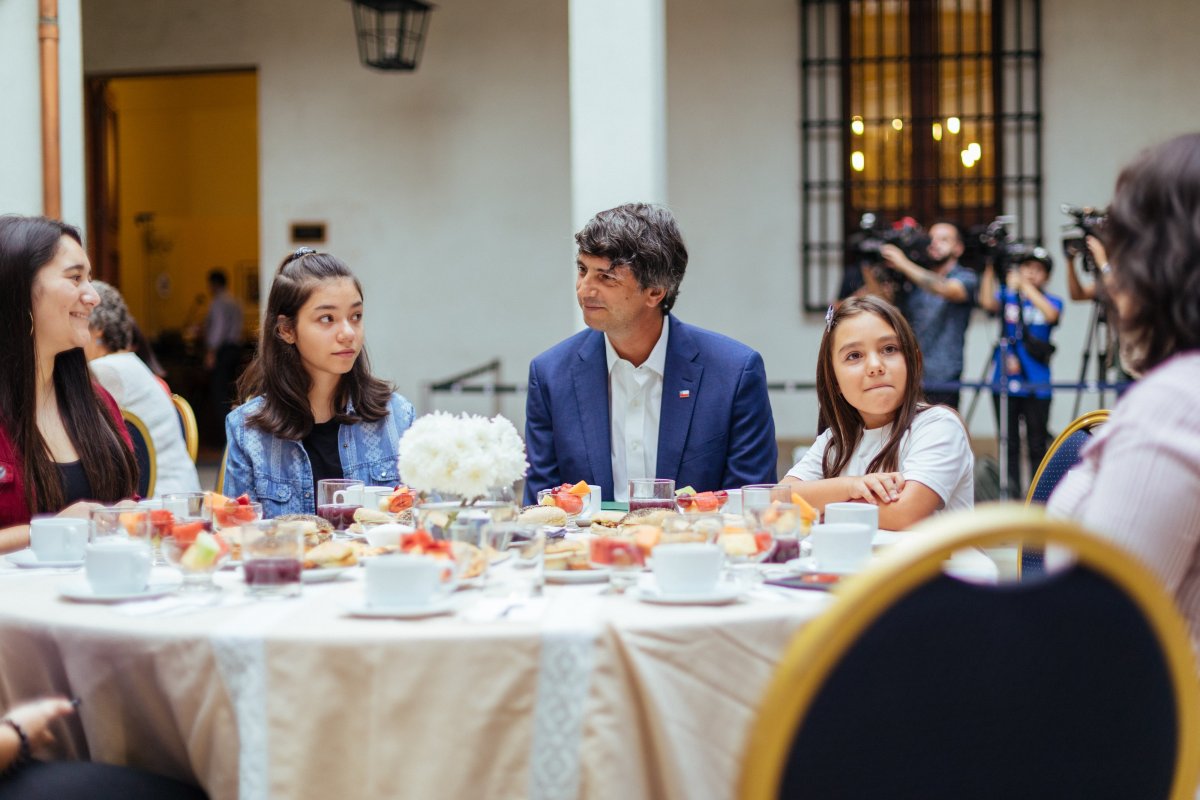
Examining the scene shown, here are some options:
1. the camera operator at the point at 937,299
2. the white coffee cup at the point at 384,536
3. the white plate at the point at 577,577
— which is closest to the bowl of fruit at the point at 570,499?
the white coffee cup at the point at 384,536

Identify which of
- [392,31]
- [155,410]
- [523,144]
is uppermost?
[392,31]

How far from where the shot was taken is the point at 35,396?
273cm

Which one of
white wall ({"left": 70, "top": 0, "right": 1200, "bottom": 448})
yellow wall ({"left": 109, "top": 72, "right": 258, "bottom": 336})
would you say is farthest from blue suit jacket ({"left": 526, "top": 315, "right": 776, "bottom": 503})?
yellow wall ({"left": 109, "top": 72, "right": 258, "bottom": 336})

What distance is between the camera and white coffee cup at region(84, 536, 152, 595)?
5.91 ft

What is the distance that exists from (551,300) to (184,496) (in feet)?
22.7

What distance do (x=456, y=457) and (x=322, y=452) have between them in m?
1.13

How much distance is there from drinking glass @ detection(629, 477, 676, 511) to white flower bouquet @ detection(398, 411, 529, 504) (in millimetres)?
407

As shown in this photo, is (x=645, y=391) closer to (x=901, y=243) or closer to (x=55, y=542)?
(x=55, y=542)

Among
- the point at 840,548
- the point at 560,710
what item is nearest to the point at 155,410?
the point at 840,548

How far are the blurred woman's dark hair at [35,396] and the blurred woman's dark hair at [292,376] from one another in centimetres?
35

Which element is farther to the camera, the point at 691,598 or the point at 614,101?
the point at 614,101

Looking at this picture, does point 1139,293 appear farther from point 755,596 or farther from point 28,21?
point 28,21

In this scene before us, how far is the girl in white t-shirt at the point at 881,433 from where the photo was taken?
104 inches

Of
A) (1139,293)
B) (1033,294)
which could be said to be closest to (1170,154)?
(1139,293)
